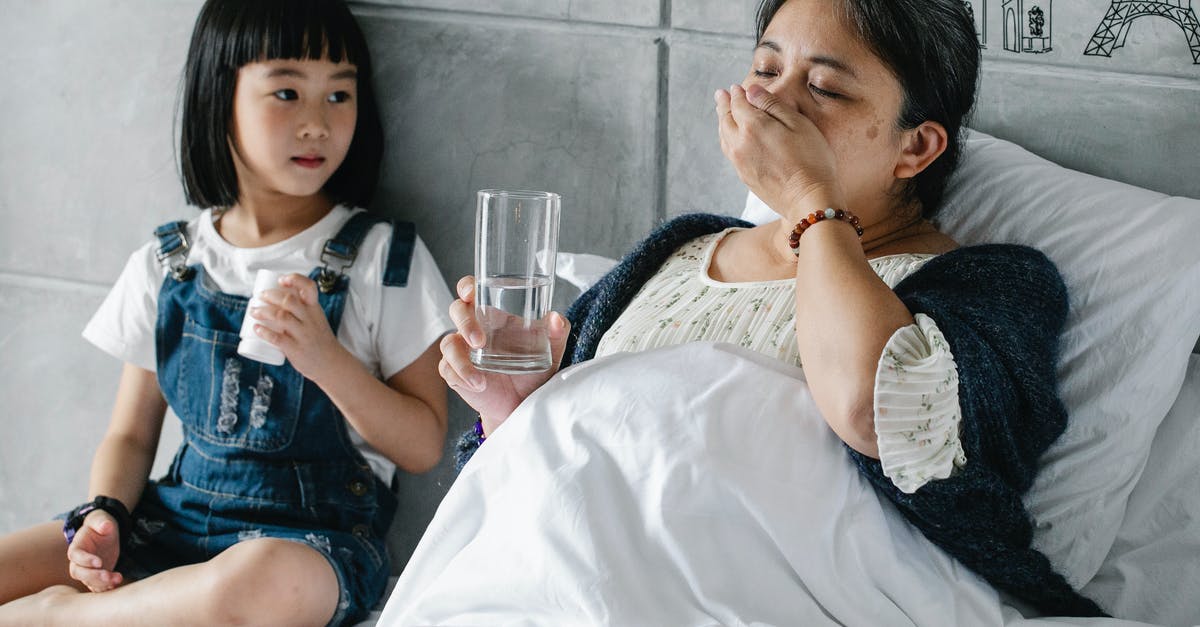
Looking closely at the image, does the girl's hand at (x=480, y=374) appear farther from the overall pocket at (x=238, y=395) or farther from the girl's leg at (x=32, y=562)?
the girl's leg at (x=32, y=562)

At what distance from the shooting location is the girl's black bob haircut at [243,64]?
1809mm

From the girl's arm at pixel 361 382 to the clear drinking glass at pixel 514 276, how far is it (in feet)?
1.47

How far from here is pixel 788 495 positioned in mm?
1141

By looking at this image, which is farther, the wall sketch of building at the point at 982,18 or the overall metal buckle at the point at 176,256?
the overall metal buckle at the point at 176,256

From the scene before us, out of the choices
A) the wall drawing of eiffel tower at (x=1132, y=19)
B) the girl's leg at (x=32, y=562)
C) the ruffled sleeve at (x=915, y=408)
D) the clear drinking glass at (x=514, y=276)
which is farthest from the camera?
the girl's leg at (x=32, y=562)

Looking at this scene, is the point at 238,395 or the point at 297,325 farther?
the point at 238,395

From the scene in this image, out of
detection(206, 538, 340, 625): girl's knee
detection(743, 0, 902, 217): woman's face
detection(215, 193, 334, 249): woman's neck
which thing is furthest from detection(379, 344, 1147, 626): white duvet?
detection(215, 193, 334, 249): woman's neck

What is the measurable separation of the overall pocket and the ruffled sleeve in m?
1.03

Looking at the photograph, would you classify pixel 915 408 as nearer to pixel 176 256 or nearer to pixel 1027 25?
pixel 1027 25

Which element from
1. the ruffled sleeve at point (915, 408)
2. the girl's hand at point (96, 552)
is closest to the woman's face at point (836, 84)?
the ruffled sleeve at point (915, 408)

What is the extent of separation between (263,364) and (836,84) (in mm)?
1012

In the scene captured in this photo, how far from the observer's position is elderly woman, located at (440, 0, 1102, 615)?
1.14 m

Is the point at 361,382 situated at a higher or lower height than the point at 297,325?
lower

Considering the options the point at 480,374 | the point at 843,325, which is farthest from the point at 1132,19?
the point at 480,374
